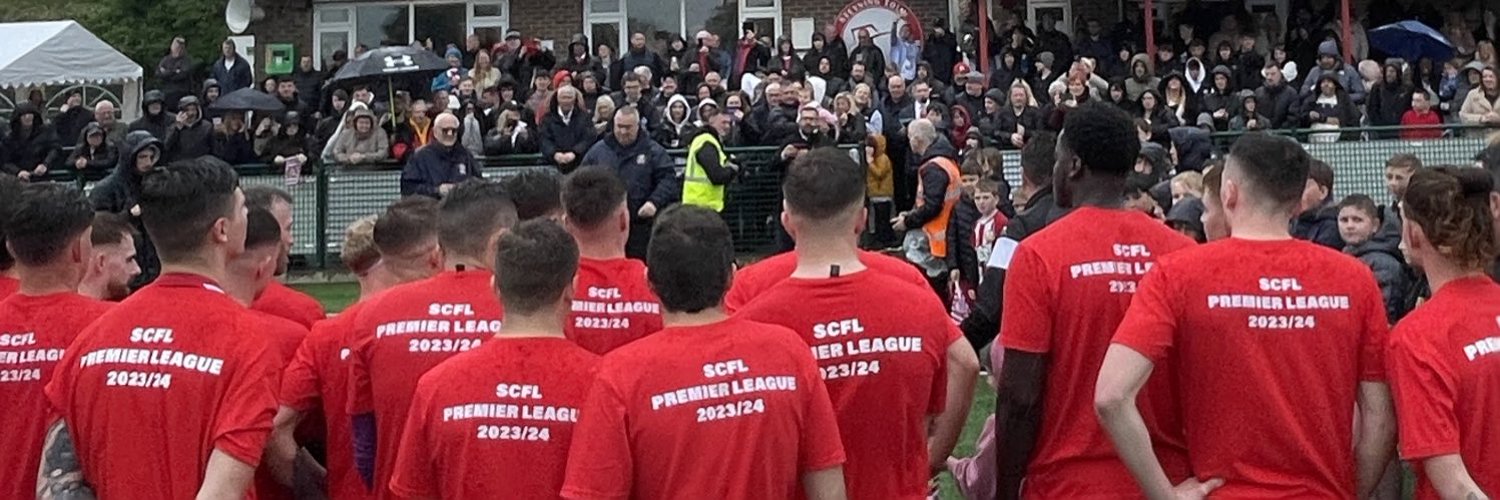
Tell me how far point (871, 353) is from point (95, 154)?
1507 cm

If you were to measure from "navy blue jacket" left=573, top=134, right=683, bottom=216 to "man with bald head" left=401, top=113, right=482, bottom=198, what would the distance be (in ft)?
3.71

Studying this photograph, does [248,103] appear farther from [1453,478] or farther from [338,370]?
[1453,478]

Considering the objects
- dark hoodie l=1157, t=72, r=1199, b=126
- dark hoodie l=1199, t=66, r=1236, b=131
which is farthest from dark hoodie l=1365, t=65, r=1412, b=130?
dark hoodie l=1157, t=72, r=1199, b=126

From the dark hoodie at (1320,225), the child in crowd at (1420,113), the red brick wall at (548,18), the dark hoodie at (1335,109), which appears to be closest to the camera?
the dark hoodie at (1320,225)

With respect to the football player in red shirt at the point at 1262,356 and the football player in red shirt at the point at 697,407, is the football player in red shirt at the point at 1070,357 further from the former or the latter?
the football player in red shirt at the point at 697,407

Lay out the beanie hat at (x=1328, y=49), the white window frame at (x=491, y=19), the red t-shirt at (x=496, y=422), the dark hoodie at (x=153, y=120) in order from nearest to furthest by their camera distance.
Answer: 1. the red t-shirt at (x=496, y=422)
2. the dark hoodie at (x=153, y=120)
3. the beanie hat at (x=1328, y=49)
4. the white window frame at (x=491, y=19)

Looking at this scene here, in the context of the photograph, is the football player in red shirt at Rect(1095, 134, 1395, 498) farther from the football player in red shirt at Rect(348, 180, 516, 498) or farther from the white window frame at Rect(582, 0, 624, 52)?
the white window frame at Rect(582, 0, 624, 52)

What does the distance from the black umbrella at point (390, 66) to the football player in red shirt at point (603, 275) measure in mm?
14477

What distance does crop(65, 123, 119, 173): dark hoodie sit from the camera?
1761 centimetres

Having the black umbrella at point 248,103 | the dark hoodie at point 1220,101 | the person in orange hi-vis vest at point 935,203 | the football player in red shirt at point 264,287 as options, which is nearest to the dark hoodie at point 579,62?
the black umbrella at point 248,103

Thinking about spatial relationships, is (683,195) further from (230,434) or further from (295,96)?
(230,434)

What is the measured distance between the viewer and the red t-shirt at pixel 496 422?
160 inches

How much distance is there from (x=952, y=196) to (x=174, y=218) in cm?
931

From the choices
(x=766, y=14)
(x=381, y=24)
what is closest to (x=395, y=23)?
(x=381, y=24)
